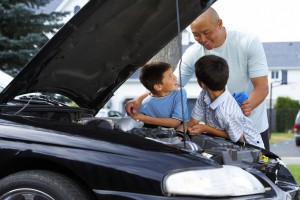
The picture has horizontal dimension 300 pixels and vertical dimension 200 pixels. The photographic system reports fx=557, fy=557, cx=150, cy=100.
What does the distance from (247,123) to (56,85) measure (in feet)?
5.02

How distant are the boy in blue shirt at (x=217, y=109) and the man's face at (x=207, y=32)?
1.14ft

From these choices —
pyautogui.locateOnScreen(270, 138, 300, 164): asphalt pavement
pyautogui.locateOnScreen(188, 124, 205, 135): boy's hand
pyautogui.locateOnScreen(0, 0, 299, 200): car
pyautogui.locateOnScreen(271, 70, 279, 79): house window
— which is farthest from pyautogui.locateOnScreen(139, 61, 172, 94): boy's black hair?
pyautogui.locateOnScreen(271, 70, 279, 79): house window

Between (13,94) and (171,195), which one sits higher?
(13,94)

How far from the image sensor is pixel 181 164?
2.96 metres

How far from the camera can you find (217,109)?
4.26 m

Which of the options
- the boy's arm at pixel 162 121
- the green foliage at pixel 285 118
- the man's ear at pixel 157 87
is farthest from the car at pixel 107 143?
the green foliage at pixel 285 118

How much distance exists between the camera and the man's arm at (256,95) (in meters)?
4.39

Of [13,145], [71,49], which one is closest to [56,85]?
[71,49]

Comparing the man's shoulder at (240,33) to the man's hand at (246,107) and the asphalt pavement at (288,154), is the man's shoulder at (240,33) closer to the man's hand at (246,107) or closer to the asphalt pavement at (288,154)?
the man's hand at (246,107)

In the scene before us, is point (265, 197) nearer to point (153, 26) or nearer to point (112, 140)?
point (112, 140)

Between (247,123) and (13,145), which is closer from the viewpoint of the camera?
(13,145)

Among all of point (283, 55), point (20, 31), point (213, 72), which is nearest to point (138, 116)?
point (213, 72)

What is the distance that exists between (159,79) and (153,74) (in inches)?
2.8

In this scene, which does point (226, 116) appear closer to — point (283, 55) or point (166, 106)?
point (166, 106)
